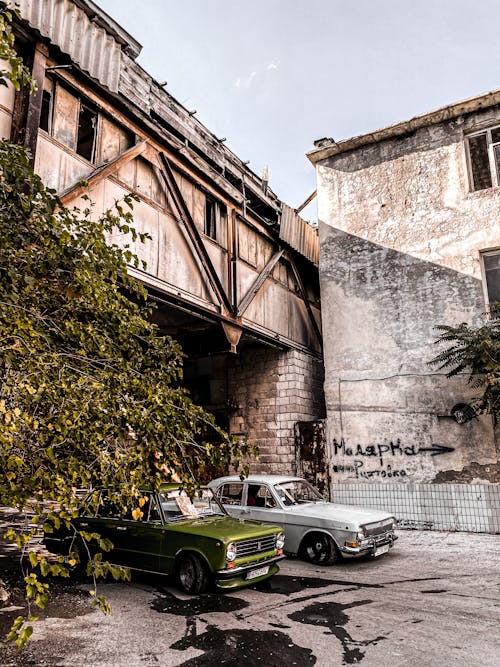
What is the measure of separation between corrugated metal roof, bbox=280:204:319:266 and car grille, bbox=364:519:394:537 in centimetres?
828

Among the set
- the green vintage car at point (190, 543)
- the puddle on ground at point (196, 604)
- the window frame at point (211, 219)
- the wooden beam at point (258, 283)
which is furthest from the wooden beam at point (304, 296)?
the puddle on ground at point (196, 604)

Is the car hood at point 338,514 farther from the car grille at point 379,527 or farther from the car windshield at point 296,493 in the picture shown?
the car windshield at point 296,493

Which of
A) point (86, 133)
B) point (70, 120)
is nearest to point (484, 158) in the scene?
point (86, 133)

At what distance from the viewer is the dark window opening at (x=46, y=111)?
7812 millimetres

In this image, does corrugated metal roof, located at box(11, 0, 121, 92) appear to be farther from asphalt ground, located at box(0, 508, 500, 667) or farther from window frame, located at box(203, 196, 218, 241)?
asphalt ground, located at box(0, 508, 500, 667)

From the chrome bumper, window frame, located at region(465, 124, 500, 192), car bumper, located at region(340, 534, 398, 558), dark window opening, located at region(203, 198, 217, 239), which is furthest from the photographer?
window frame, located at region(465, 124, 500, 192)

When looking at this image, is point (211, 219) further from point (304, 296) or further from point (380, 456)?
point (380, 456)

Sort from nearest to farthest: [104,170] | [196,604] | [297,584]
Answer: [196,604] → [297,584] → [104,170]

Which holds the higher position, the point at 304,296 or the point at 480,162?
the point at 480,162

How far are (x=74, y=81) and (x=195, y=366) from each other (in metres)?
8.48

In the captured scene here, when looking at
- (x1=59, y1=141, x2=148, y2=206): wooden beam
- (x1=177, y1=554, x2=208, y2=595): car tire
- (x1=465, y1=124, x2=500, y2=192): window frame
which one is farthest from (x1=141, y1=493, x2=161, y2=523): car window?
(x1=465, y1=124, x2=500, y2=192): window frame

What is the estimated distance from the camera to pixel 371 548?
7.33 m

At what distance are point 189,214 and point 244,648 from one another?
788 cm

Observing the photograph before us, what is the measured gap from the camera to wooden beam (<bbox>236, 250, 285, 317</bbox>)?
11680mm
